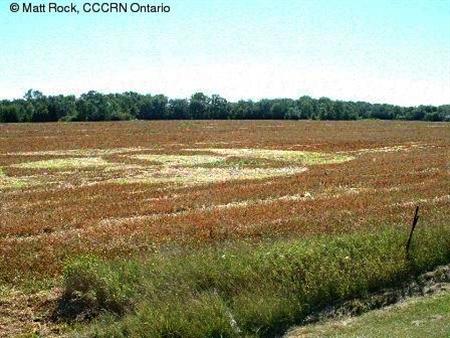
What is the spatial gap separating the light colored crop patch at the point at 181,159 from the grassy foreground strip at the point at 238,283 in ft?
81.2

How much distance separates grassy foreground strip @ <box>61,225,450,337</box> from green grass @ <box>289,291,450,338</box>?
713mm

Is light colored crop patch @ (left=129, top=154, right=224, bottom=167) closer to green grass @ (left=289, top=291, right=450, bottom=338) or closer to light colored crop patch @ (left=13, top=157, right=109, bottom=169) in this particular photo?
light colored crop patch @ (left=13, top=157, right=109, bottom=169)

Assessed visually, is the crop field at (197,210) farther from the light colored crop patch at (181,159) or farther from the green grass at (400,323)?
the green grass at (400,323)

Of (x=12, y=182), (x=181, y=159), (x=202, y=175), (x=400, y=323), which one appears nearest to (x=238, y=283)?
(x=400, y=323)

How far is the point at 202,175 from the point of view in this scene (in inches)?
1222

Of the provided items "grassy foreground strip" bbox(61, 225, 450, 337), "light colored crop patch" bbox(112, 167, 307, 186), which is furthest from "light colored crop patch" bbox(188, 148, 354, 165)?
"grassy foreground strip" bbox(61, 225, 450, 337)

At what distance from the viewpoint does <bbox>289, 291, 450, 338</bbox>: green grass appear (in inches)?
314

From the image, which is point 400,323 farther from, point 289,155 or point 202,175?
point 289,155

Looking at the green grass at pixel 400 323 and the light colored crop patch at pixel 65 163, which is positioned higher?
the green grass at pixel 400 323

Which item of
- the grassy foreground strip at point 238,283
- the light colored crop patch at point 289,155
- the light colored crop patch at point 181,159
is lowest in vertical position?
the light colored crop patch at point 289,155

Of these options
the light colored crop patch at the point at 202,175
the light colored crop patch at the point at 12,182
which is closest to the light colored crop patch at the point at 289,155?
the light colored crop patch at the point at 202,175

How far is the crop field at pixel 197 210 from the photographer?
12.0 m

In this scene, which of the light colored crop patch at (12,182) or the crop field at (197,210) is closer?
the crop field at (197,210)

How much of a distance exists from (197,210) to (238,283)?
10.3 meters
